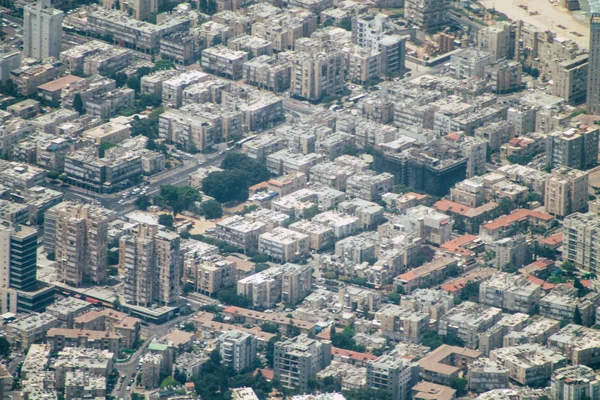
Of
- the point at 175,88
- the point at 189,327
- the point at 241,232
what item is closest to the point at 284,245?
the point at 241,232

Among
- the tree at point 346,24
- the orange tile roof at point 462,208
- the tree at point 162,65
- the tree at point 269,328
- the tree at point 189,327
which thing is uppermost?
the tree at point 346,24

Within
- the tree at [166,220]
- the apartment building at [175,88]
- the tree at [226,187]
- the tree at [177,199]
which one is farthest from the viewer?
the apartment building at [175,88]

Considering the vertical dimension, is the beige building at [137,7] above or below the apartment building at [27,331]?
above

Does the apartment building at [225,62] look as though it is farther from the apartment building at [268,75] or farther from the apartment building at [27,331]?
the apartment building at [27,331]

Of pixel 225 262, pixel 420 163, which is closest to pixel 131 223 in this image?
pixel 225 262

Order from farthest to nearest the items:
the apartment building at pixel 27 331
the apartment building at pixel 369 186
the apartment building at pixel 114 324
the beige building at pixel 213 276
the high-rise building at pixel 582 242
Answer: the apartment building at pixel 369 186
the high-rise building at pixel 582 242
the beige building at pixel 213 276
the apartment building at pixel 114 324
the apartment building at pixel 27 331

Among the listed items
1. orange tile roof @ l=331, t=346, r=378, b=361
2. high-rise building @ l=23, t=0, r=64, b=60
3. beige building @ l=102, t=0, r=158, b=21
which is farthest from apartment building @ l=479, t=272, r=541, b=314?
beige building @ l=102, t=0, r=158, b=21

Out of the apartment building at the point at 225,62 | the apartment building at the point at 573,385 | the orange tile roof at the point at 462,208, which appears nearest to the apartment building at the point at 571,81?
the orange tile roof at the point at 462,208

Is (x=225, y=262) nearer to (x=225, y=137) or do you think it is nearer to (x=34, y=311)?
(x=34, y=311)
